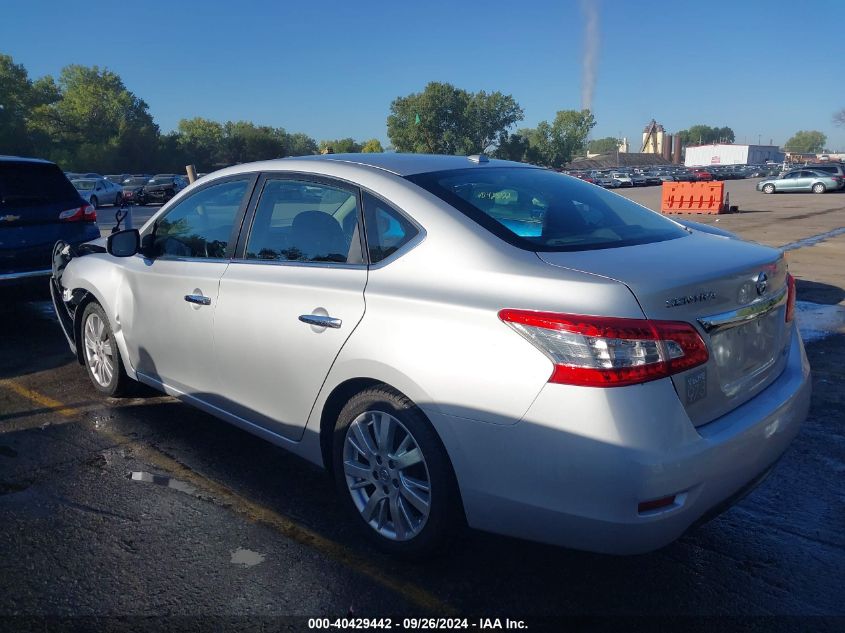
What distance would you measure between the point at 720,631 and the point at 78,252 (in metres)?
5.03

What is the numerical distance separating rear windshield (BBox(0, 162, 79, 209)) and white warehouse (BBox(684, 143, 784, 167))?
136361 mm

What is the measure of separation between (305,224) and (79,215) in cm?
505

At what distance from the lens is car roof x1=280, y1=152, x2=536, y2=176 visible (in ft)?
11.0

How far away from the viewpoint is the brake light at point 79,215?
731cm

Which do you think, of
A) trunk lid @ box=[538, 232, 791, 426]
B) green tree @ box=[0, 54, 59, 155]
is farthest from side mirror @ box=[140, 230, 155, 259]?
green tree @ box=[0, 54, 59, 155]

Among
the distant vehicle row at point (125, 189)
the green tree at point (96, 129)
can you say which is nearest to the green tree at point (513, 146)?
the green tree at point (96, 129)

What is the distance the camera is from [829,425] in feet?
14.5

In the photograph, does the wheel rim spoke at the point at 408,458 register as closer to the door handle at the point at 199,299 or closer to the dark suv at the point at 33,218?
the door handle at the point at 199,299

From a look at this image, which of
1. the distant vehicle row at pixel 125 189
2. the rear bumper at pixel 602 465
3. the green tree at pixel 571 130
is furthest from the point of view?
the green tree at pixel 571 130

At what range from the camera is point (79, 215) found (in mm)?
7430

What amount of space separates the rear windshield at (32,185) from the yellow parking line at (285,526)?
3.72m

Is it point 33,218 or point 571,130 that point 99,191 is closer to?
point 33,218

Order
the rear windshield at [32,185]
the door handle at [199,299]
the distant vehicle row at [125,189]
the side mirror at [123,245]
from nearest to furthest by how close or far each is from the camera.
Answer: the door handle at [199,299] < the side mirror at [123,245] < the rear windshield at [32,185] < the distant vehicle row at [125,189]

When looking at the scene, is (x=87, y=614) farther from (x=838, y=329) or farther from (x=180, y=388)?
(x=838, y=329)
